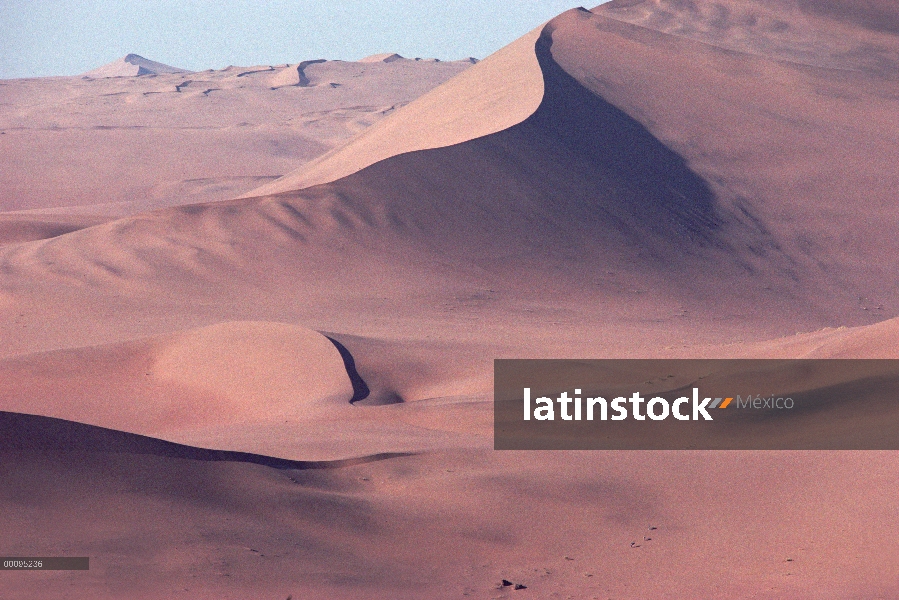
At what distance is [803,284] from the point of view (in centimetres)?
1802

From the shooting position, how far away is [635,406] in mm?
8008

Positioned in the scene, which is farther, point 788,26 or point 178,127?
point 178,127

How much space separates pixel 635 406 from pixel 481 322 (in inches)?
240

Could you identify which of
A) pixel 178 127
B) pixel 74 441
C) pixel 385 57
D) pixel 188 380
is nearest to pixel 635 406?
pixel 74 441

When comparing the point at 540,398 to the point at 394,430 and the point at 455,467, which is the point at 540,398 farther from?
the point at 455,467

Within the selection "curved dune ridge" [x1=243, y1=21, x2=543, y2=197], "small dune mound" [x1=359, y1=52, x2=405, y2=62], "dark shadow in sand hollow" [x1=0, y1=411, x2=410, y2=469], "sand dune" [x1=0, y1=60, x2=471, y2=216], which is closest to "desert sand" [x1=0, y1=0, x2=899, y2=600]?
"dark shadow in sand hollow" [x1=0, y1=411, x2=410, y2=469]

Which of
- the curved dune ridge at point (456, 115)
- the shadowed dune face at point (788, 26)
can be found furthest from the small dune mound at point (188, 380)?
the shadowed dune face at point (788, 26)

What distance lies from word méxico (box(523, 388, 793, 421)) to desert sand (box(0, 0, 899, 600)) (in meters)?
0.58

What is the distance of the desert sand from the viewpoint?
196 inches

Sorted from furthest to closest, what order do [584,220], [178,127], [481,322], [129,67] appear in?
1. [129,67]
2. [178,127]
3. [584,220]
4. [481,322]

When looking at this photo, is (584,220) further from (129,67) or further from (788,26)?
(129,67)

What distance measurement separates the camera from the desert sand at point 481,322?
498 centimetres

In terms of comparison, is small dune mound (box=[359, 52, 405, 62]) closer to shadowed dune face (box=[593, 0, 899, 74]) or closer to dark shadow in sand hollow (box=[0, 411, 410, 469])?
shadowed dune face (box=[593, 0, 899, 74])

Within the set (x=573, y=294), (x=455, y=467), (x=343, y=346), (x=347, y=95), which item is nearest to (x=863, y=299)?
(x=573, y=294)
